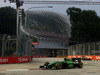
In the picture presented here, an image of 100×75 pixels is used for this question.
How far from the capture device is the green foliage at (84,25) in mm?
68938

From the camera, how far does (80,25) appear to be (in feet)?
223

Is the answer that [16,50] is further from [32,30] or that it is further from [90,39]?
[32,30]

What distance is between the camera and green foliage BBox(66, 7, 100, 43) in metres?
68.9

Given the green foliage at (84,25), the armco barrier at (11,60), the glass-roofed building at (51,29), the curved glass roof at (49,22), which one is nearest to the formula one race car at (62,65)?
the armco barrier at (11,60)

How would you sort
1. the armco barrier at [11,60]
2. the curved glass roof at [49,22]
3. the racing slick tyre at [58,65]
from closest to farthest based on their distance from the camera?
the racing slick tyre at [58,65] < the armco barrier at [11,60] < the curved glass roof at [49,22]

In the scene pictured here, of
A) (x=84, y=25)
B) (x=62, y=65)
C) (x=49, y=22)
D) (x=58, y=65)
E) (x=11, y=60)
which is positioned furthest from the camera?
(x=49, y=22)

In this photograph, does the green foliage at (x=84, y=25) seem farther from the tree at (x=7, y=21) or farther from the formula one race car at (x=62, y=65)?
the formula one race car at (x=62, y=65)

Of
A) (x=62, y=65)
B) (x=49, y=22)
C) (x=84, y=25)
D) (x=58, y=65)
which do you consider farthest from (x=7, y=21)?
(x=58, y=65)

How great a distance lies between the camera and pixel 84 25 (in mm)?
69500

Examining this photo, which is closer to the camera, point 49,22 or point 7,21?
point 7,21

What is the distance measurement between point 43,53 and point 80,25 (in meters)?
43.3

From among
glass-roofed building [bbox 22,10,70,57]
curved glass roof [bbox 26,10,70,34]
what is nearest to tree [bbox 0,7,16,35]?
glass-roofed building [bbox 22,10,70,57]

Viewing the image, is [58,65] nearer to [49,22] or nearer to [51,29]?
[51,29]

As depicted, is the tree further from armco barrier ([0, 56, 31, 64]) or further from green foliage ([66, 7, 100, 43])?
armco barrier ([0, 56, 31, 64])
